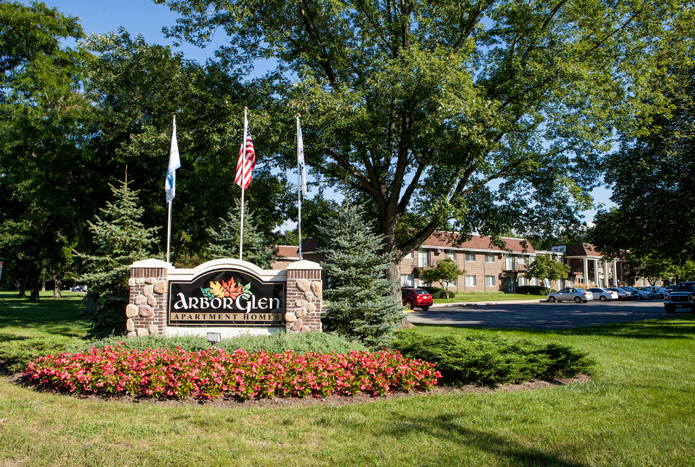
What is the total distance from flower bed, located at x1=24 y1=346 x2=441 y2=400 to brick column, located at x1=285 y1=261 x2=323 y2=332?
1850 mm

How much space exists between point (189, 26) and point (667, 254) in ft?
63.3

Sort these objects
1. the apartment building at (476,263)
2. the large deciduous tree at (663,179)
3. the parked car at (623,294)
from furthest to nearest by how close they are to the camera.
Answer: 1. the apartment building at (476,263)
2. the parked car at (623,294)
3. the large deciduous tree at (663,179)

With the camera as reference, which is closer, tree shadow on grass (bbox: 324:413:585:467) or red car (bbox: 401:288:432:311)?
tree shadow on grass (bbox: 324:413:585:467)

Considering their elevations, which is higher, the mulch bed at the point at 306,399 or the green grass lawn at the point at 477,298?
the green grass lawn at the point at 477,298

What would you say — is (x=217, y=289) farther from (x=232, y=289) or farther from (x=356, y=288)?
(x=356, y=288)

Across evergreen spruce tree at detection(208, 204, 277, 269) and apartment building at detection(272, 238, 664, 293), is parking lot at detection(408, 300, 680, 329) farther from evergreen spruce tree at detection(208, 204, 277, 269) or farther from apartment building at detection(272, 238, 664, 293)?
apartment building at detection(272, 238, 664, 293)

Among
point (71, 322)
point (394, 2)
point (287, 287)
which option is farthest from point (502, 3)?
point (71, 322)

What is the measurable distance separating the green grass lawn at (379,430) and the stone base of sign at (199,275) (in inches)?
105

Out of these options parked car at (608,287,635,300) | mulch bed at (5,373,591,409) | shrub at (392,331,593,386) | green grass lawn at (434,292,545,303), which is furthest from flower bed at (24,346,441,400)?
parked car at (608,287,635,300)

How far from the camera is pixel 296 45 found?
52.2 feet

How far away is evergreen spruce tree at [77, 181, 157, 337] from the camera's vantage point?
38.0ft

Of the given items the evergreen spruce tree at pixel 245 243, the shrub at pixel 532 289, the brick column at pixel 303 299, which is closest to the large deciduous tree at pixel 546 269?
the shrub at pixel 532 289

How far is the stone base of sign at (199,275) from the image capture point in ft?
32.2

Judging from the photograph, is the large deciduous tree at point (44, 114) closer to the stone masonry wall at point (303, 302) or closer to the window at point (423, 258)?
the stone masonry wall at point (303, 302)
